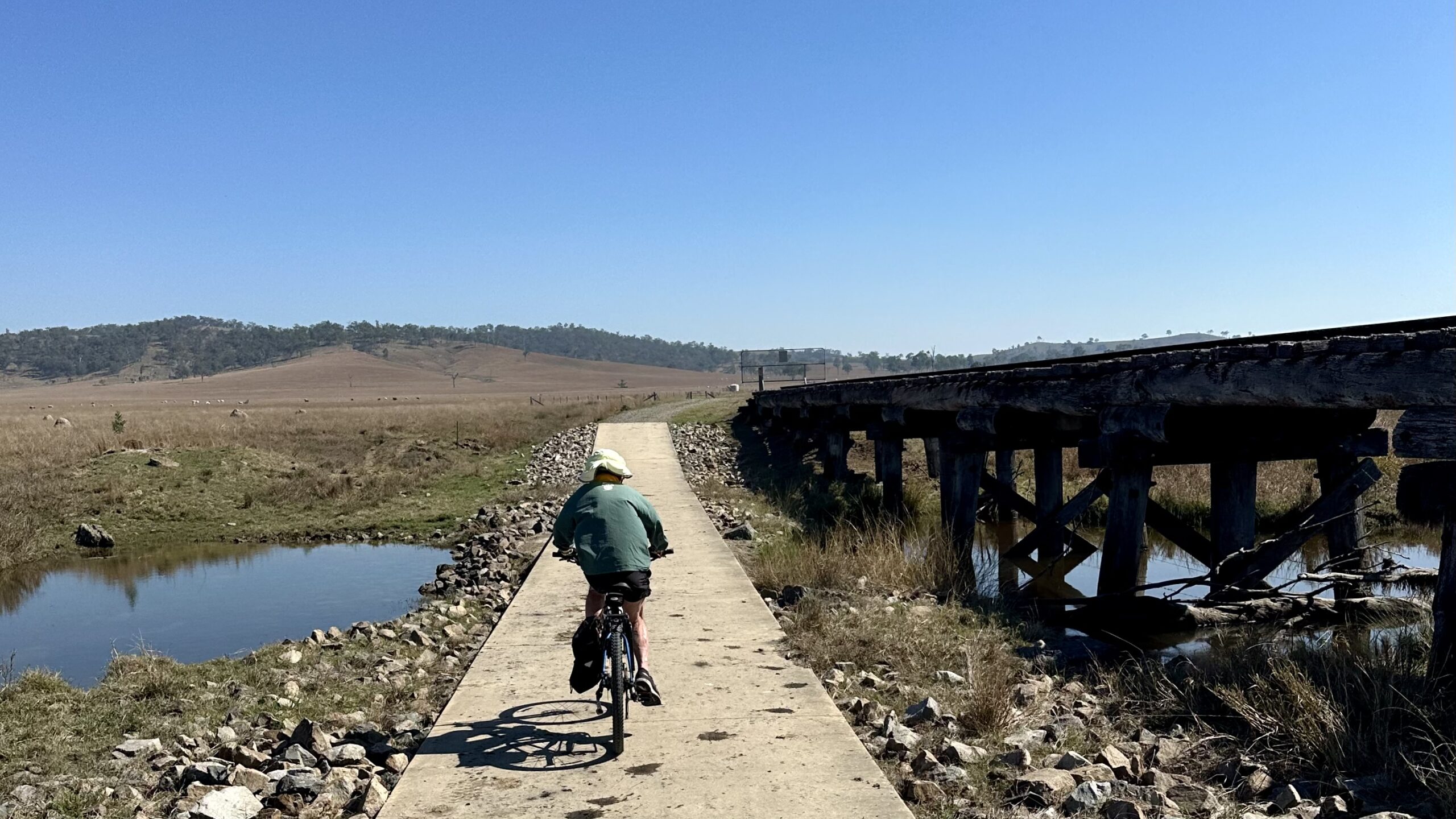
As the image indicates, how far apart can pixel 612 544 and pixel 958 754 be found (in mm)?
2106

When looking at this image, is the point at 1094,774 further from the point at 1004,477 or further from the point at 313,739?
the point at 1004,477

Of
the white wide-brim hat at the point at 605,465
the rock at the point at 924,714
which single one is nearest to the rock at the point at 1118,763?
the rock at the point at 924,714

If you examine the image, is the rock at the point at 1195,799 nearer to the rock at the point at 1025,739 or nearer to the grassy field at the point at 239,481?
the rock at the point at 1025,739

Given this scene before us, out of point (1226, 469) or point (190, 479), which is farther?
point (190, 479)

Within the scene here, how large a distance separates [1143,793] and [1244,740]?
1167 mm

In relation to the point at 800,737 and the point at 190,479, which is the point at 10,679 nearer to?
the point at 800,737

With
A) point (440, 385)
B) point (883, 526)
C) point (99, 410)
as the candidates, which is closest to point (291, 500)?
point (883, 526)

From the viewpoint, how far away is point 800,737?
552 cm

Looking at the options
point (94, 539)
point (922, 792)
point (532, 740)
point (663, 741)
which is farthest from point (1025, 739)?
point (94, 539)

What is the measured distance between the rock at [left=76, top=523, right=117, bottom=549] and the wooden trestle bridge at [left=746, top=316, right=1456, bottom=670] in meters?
13.3

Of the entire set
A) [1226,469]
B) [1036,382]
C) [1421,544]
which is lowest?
[1421,544]

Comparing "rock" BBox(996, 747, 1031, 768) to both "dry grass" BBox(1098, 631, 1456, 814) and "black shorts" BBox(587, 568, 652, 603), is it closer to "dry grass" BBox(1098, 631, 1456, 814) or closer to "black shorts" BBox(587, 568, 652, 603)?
"dry grass" BBox(1098, 631, 1456, 814)

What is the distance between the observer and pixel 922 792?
15.8 feet

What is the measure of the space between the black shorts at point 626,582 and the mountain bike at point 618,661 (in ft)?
0.07
